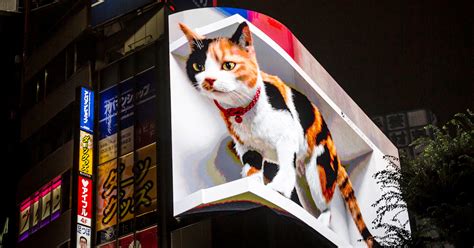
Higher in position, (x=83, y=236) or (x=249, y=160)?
(x=249, y=160)

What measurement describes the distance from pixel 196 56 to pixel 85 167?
16.4 ft

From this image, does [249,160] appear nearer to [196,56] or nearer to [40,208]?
[196,56]

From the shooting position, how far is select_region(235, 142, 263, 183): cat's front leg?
19953 mm

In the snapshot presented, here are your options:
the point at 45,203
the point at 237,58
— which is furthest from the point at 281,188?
the point at 45,203

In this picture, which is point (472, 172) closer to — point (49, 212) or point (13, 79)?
point (49, 212)

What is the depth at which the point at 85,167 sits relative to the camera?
70.6 feet

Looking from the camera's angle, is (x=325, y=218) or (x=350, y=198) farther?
(x=350, y=198)

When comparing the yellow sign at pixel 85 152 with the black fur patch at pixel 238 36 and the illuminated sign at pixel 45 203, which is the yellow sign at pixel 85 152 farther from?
the black fur patch at pixel 238 36

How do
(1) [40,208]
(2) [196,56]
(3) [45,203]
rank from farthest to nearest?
(1) [40,208] → (3) [45,203] → (2) [196,56]

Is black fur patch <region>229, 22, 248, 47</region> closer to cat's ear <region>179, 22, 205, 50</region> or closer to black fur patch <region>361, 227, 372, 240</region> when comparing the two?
cat's ear <region>179, 22, 205, 50</region>

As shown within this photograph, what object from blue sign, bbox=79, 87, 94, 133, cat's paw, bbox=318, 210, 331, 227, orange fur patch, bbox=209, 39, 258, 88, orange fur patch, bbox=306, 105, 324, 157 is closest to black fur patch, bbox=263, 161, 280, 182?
orange fur patch, bbox=306, 105, 324, 157

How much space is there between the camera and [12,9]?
33156 millimetres

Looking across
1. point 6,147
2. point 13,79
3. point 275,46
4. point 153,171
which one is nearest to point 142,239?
point 153,171

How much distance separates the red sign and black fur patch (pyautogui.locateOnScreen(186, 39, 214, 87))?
4.63m
